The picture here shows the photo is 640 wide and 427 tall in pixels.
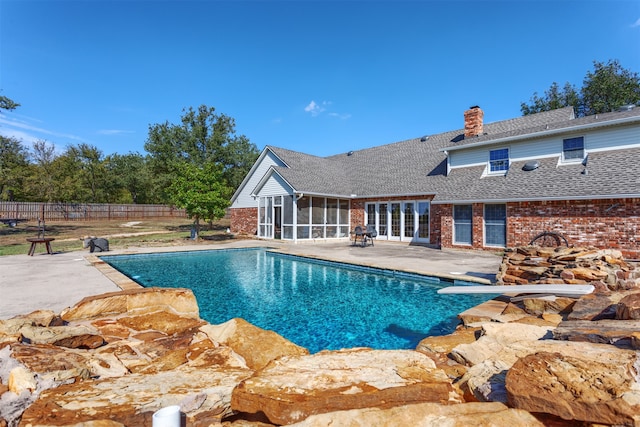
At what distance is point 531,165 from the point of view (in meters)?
13.2

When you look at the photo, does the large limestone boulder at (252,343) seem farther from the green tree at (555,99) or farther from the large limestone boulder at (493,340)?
the green tree at (555,99)

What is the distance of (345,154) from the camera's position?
25.6 m

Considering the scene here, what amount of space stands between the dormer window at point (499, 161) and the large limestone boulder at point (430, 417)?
48.4ft

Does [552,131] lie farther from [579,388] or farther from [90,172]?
[90,172]

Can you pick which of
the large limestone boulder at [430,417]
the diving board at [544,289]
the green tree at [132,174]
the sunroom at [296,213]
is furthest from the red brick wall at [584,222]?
the green tree at [132,174]

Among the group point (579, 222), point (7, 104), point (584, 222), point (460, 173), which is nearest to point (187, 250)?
point (460, 173)

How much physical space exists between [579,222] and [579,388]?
12.2 m

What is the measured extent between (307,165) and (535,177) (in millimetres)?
13093

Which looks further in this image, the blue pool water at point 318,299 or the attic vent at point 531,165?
the attic vent at point 531,165

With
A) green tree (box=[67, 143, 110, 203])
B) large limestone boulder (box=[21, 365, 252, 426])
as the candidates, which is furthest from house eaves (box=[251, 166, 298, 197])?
green tree (box=[67, 143, 110, 203])

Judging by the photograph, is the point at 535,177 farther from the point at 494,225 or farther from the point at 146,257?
the point at 146,257

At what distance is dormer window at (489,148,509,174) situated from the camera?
1426 cm

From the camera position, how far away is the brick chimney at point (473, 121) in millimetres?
17031

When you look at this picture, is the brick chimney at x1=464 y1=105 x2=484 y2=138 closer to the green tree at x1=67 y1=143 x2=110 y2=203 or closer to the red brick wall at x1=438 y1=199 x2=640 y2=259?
the red brick wall at x1=438 y1=199 x2=640 y2=259
